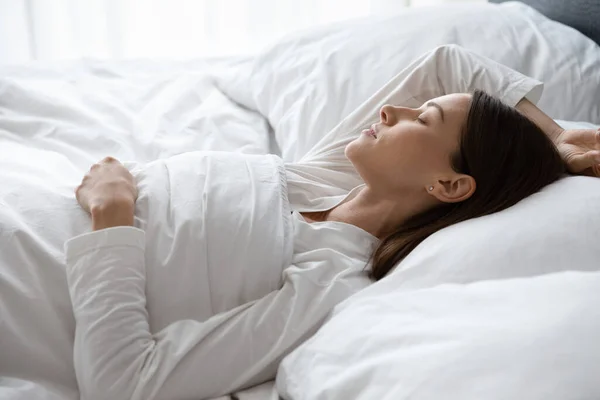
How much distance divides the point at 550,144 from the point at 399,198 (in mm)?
263

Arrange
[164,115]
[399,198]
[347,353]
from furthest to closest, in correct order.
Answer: [164,115], [399,198], [347,353]

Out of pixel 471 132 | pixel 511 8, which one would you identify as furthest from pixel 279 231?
pixel 511 8

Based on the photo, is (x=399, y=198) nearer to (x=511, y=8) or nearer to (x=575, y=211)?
(x=575, y=211)

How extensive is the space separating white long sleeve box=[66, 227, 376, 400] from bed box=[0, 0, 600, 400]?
0.13 feet

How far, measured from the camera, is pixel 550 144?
1.22 metres

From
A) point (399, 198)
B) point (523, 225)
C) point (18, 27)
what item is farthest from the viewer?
point (18, 27)

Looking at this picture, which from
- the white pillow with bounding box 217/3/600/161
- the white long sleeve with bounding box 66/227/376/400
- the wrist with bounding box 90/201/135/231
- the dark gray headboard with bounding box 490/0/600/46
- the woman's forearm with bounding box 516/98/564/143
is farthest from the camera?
the dark gray headboard with bounding box 490/0/600/46

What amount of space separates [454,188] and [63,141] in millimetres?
817

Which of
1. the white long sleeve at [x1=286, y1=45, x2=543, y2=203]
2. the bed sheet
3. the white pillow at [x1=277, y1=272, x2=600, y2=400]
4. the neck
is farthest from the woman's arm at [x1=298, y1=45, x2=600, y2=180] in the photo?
the white pillow at [x1=277, y1=272, x2=600, y2=400]

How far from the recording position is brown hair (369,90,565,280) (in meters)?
1.16

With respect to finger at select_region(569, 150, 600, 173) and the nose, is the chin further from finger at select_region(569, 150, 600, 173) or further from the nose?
finger at select_region(569, 150, 600, 173)

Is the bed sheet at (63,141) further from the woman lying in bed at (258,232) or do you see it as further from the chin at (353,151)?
the chin at (353,151)

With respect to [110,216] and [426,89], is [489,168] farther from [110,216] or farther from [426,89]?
[110,216]

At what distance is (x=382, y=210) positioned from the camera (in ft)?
4.15
